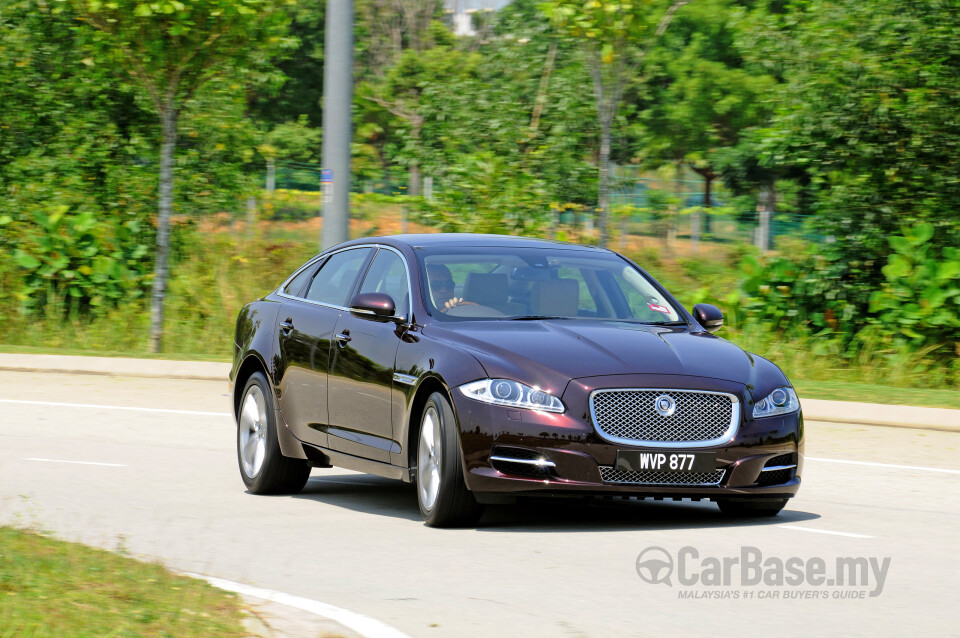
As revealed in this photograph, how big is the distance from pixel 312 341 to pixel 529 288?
1479 mm

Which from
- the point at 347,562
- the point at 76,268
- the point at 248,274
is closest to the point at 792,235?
the point at 248,274

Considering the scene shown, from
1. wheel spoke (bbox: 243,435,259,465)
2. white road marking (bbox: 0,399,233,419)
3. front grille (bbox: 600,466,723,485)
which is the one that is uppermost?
front grille (bbox: 600,466,723,485)

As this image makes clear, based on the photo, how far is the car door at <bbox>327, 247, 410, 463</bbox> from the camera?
891 cm

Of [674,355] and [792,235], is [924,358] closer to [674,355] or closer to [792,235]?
[792,235]

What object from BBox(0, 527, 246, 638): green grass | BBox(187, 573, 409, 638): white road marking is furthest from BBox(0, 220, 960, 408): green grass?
BBox(0, 527, 246, 638): green grass

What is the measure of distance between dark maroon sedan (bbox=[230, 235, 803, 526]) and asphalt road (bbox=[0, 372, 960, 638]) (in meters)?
0.30

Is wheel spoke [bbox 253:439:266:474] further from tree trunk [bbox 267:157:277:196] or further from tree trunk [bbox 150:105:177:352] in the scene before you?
tree trunk [bbox 267:157:277:196]

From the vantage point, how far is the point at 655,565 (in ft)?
23.7

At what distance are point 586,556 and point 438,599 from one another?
49.1 inches

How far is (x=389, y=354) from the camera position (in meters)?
8.90

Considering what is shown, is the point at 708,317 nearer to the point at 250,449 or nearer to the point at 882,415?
the point at 250,449

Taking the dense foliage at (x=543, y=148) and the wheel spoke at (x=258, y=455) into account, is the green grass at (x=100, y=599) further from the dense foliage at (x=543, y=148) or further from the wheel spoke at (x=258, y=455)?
the dense foliage at (x=543, y=148)

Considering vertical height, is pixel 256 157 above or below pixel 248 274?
above

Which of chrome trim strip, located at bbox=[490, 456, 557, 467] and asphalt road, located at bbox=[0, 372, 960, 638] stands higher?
chrome trim strip, located at bbox=[490, 456, 557, 467]
